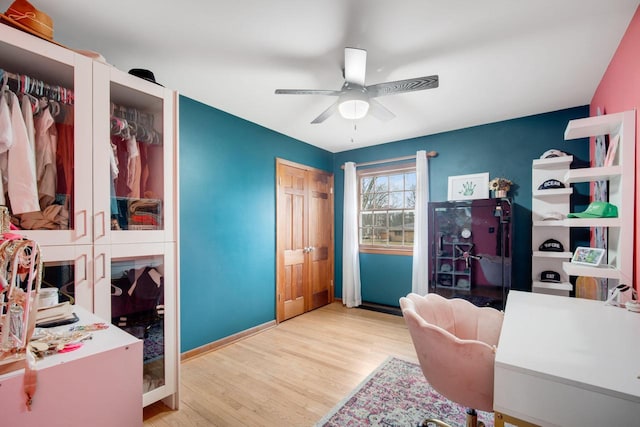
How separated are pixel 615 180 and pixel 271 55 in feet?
8.10

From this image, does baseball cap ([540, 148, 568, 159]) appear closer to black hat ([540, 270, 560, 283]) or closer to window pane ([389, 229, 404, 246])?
black hat ([540, 270, 560, 283])

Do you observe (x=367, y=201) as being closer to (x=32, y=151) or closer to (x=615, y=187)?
(x=615, y=187)

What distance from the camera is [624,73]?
1809mm

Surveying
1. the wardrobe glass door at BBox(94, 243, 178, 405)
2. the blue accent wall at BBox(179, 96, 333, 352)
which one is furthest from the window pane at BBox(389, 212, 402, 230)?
the wardrobe glass door at BBox(94, 243, 178, 405)

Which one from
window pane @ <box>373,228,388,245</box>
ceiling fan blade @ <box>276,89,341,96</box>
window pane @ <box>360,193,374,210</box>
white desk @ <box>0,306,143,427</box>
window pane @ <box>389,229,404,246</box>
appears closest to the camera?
white desk @ <box>0,306,143,427</box>

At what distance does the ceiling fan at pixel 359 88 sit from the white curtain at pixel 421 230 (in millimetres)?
1601

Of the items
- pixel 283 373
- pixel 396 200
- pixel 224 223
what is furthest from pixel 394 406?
pixel 396 200

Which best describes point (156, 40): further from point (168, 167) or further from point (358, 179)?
point (358, 179)

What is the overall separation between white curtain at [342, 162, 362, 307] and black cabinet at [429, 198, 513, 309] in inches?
51.0

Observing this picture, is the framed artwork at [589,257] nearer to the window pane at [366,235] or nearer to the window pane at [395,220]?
the window pane at [395,220]

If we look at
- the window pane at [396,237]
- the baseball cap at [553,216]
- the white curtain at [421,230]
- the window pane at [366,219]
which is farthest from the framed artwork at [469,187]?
the window pane at [366,219]

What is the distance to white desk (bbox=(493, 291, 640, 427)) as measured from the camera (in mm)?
764

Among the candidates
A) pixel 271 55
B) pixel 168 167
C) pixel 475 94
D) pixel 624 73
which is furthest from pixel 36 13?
pixel 624 73

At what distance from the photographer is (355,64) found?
5.99ft
